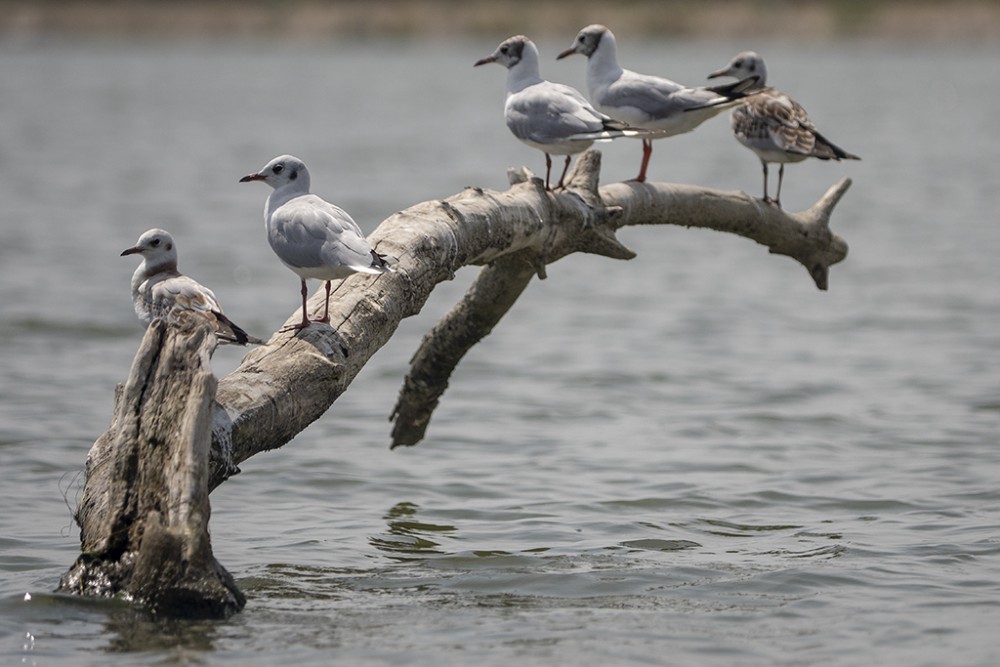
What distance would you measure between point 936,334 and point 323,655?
33.1 ft

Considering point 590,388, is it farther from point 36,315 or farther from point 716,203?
point 36,315

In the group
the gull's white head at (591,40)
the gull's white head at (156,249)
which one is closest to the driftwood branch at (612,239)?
the gull's white head at (591,40)

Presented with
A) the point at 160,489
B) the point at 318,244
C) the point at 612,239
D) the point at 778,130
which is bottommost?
the point at 160,489

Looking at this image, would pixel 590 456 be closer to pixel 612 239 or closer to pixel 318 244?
pixel 612 239

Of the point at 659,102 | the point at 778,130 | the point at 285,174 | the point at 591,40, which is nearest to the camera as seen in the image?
the point at 285,174

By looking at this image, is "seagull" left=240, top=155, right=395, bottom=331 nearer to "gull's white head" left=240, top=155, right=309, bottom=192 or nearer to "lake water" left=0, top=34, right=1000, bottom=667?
"gull's white head" left=240, top=155, right=309, bottom=192

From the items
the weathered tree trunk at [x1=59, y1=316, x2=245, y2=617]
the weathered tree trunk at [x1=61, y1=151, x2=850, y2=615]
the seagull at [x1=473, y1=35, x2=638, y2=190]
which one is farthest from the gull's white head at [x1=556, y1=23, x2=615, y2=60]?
the weathered tree trunk at [x1=59, y1=316, x2=245, y2=617]

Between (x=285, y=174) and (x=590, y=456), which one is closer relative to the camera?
(x=285, y=174)

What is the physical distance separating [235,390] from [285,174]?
144 centimetres

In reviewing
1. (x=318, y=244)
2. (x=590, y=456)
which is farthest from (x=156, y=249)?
(x=590, y=456)

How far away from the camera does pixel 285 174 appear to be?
274 inches

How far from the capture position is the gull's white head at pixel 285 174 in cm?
694

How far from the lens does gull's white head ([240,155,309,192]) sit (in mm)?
6938

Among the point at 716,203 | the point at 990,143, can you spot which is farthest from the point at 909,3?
the point at 716,203
